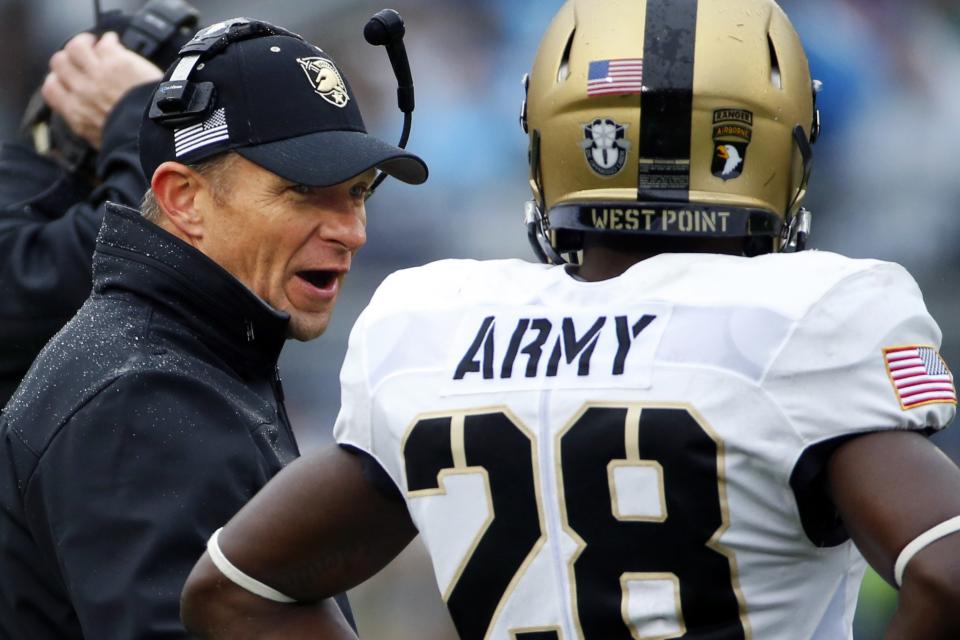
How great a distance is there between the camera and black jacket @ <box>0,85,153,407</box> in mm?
3158

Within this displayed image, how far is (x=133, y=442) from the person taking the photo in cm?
206

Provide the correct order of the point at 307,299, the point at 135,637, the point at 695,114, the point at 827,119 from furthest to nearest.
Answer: the point at 827,119 → the point at 307,299 → the point at 135,637 → the point at 695,114

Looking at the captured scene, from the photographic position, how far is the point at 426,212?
5957mm

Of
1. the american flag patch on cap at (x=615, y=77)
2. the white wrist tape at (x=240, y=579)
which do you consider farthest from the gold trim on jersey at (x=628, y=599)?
the american flag patch on cap at (x=615, y=77)

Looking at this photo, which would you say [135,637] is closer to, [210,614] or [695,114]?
[210,614]

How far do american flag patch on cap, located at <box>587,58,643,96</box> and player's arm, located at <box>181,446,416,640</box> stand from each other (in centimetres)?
49

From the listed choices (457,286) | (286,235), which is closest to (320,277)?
(286,235)

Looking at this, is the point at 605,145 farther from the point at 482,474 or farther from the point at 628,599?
the point at 628,599

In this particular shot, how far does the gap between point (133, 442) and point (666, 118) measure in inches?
35.9

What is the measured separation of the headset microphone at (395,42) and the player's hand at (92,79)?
878 mm

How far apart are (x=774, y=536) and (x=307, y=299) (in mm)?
1306

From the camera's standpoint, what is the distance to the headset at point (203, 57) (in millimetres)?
2447

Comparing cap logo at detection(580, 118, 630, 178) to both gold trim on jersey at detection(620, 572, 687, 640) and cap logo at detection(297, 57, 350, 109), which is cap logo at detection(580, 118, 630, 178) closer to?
gold trim on jersey at detection(620, 572, 687, 640)

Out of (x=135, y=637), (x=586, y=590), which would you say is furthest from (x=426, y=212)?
(x=586, y=590)
